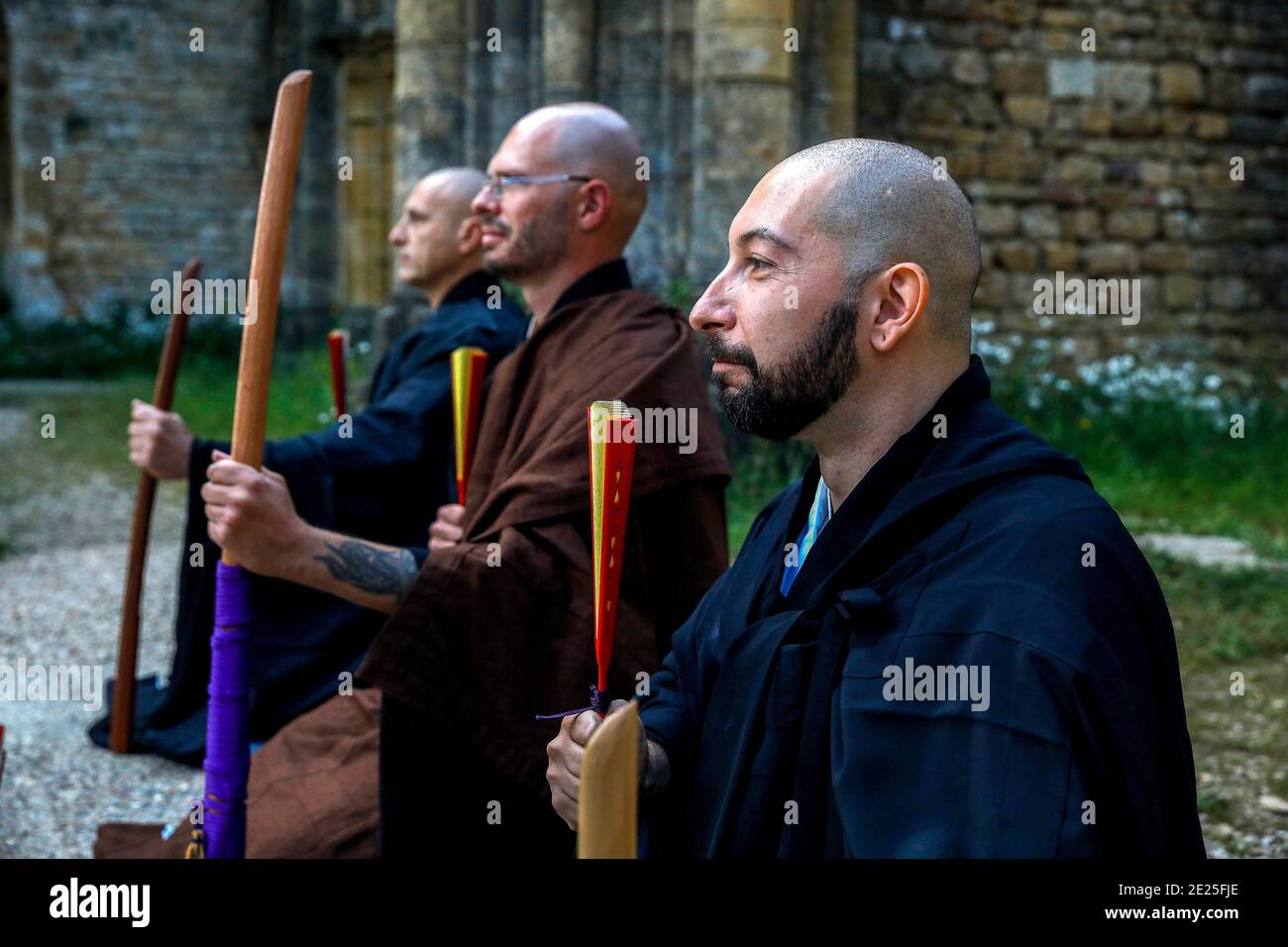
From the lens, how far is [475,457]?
3316 millimetres

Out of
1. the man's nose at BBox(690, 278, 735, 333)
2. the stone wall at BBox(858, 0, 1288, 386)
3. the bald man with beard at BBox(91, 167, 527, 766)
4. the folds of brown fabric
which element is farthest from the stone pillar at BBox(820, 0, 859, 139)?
the man's nose at BBox(690, 278, 735, 333)

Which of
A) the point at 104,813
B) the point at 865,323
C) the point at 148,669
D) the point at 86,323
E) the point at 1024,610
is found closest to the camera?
the point at 1024,610

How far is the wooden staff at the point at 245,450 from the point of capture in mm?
2576

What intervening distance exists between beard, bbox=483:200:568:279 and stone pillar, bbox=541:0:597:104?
475 cm

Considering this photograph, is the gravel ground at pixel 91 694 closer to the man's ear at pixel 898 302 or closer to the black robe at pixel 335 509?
the black robe at pixel 335 509

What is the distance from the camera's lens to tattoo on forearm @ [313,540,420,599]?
118 inches

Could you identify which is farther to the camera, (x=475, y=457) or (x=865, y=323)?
(x=475, y=457)

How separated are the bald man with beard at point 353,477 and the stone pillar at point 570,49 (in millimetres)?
3422

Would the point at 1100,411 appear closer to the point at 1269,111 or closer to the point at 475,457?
the point at 1269,111

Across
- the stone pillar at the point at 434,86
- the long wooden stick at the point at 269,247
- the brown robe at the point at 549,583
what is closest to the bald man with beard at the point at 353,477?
the brown robe at the point at 549,583

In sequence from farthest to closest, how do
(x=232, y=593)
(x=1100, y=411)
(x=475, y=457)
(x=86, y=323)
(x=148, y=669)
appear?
(x=86, y=323), (x=1100, y=411), (x=148, y=669), (x=475, y=457), (x=232, y=593)

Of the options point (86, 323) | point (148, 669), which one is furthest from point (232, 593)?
point (86, 323)

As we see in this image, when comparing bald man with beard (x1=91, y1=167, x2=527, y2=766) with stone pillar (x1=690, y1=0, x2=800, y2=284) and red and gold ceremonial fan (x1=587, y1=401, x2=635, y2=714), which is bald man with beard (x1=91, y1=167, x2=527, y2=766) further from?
stone pillar (x1=690, y1=0, x2=800, y2=284)
